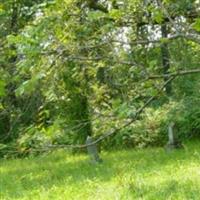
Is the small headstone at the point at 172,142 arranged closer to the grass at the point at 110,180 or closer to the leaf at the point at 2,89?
the grass at the point at 110,180

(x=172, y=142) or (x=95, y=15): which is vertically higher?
(x=95, y=15)

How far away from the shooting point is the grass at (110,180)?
7.54 metres

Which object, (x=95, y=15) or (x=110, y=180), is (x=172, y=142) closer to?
(x=110, y=180)

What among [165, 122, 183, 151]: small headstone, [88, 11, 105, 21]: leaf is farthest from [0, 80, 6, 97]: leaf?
[165, 122, 183, 151]: small headstone

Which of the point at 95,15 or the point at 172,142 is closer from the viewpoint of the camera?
the point at 95,15

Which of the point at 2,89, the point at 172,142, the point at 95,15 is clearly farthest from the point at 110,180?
the point at 2,89

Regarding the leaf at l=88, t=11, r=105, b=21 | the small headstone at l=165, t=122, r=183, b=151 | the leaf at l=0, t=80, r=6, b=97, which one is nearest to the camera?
the leaf at l=0, t=80, r=6, b=97

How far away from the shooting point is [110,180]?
916cm

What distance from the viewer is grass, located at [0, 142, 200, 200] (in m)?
7.54

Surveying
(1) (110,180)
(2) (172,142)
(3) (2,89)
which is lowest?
(1) (110,180)

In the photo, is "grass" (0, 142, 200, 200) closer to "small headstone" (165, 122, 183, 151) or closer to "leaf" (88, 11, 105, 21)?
"small headstone" (165, 122, 183, 151)

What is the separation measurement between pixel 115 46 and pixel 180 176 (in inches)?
212

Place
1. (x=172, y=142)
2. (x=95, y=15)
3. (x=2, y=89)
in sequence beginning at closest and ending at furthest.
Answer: (x=2, y=89) → (x=95, y=15) → (x=172, y=142)

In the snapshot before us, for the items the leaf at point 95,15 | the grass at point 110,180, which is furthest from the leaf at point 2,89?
the grass at point 110,180
